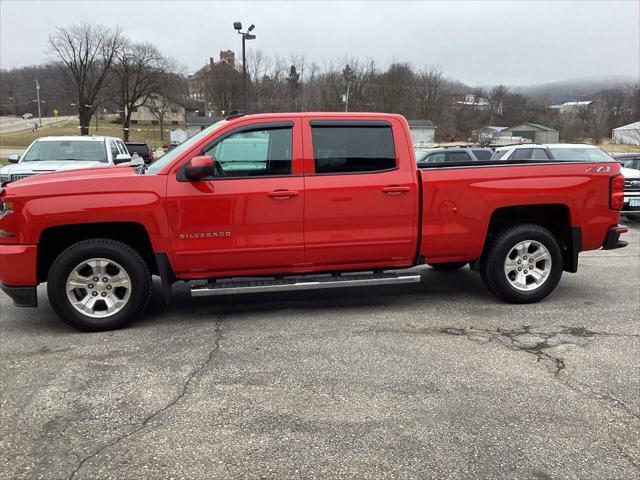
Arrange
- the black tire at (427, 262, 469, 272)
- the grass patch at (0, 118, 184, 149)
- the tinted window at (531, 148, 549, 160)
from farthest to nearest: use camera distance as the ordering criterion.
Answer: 1. the grass patch at (0, 118, 184, 149)
2. the tinted window at (531, 148, 549, 160)
3. the black tire at (427, 262, 469, 272)

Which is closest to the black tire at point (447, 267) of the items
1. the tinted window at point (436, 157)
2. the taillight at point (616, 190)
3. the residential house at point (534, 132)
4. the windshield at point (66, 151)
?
the taillight at point (616, 190)

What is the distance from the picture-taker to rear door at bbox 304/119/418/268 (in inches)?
196

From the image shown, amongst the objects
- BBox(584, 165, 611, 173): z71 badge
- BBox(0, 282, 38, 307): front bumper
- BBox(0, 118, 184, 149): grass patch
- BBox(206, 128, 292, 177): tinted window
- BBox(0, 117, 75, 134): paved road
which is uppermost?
BBox(0, 117, 75, 134): paved road

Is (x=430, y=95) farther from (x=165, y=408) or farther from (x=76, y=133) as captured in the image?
(x=165, y=408)

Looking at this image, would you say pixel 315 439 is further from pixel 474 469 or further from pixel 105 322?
pixel 105 322

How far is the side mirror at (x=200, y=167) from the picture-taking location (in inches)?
180

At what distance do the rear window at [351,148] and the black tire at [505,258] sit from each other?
1459 mm

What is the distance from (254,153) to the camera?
16.3ft

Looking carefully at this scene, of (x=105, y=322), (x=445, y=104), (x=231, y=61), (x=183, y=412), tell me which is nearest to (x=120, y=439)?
(x=183, y=412)

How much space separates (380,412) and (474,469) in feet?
2.36

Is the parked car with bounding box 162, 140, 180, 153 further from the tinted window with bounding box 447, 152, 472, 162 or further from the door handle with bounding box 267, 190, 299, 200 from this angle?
the tinted window with bounding box 447, 152, 472, 162

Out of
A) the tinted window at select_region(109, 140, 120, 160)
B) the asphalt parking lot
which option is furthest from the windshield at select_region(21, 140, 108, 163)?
the asphalt parking lot

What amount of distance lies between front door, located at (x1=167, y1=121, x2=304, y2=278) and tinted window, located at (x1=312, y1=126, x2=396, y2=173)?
23cm

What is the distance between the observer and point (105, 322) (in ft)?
15.6
